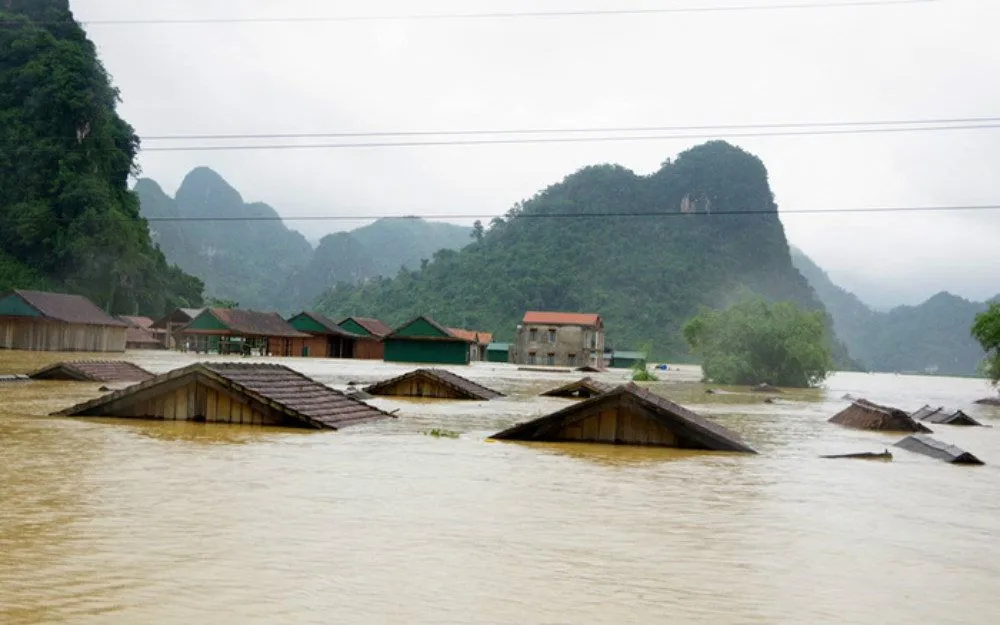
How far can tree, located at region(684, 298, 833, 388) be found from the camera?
54.3 meters

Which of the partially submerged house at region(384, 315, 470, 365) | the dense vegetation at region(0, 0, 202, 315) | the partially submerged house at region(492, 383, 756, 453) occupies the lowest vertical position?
the partially submerged house at region(492, 383, 756, 453)

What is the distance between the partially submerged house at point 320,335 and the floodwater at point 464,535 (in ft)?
219

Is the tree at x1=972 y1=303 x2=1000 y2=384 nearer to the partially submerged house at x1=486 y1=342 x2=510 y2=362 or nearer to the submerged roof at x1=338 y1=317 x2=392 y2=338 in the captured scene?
the submerged roof at x1=338 y1=317 x2=392 y2=338

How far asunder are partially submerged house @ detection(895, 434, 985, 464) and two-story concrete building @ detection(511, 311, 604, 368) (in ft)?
229

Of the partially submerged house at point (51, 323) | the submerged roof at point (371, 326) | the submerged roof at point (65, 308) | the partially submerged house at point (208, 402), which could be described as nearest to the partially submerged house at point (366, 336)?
the submerged roof at point (371, 326)

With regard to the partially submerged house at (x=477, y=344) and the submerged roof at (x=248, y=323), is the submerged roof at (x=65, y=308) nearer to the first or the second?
the submerged roof at (x=248, y=323)

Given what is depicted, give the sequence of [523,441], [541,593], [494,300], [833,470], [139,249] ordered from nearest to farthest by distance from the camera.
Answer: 1. [541,593]
2. [833,470]
3. [523,441]
4. [139,249]
5. [494,300]

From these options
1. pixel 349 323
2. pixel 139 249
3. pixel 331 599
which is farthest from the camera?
pixel 349 323

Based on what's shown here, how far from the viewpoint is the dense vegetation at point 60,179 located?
72.8 metres

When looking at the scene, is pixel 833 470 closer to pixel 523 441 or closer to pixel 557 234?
pixel 523 441

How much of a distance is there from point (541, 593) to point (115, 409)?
36.7ft

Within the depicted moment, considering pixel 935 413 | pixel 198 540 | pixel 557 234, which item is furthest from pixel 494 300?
pixel 198 540

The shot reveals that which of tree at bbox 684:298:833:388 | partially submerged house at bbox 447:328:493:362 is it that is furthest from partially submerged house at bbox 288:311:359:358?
tree at bbox 684:298:833:388

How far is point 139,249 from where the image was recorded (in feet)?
259
